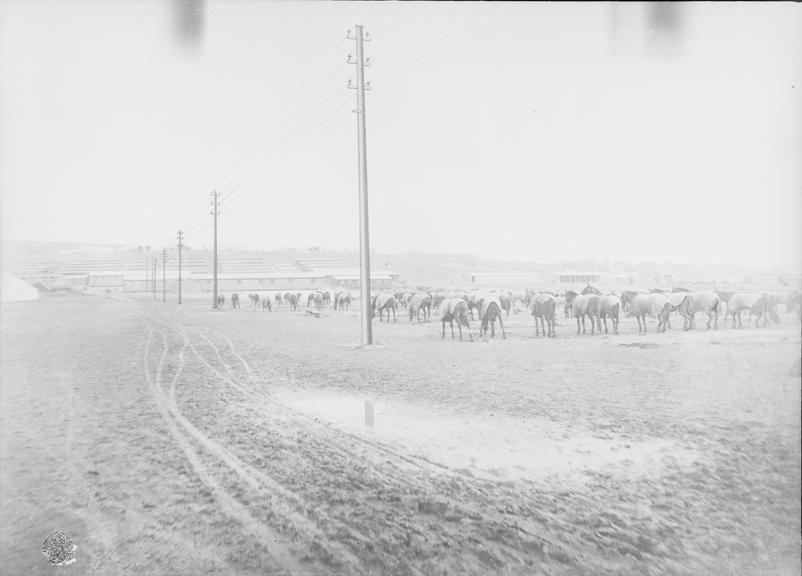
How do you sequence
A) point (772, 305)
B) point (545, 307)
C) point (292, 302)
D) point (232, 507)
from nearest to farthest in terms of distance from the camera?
point (232, 507)
point (772, 305)
point (545, 307)
point (292, 302)

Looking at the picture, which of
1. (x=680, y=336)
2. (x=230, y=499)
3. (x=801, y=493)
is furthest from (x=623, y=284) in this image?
(x=230, y=499)

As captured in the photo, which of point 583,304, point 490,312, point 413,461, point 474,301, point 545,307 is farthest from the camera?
point 490,312

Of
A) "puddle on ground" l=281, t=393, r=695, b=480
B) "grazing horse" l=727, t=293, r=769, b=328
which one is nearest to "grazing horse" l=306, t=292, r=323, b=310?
"puddle on ground" l=281, t=393, r=695, b=480

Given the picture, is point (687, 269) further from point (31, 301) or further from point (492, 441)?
point (31, 301)

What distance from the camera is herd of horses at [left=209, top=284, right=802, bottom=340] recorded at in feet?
7.46

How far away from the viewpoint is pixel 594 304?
10.9ft

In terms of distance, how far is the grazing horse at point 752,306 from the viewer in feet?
7.30

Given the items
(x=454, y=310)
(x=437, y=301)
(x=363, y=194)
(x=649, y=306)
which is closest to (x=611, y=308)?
(x=649, y=306)

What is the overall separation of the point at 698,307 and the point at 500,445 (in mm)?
1868

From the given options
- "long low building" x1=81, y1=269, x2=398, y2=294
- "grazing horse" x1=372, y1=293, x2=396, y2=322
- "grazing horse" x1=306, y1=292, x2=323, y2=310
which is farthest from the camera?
"grazing horse" x1=306, y1=292, x2=323, y2=310

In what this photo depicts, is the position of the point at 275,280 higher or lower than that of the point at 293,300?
higher

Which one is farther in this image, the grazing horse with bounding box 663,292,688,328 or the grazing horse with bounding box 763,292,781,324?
the grazing horse with bounding box 663,292,688,328

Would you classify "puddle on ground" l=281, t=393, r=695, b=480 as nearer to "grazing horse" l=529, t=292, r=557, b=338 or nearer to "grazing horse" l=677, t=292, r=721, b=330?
"grazing horse" l=677, t=292, r=721, b=330

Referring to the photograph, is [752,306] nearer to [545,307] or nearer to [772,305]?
[772,305]
